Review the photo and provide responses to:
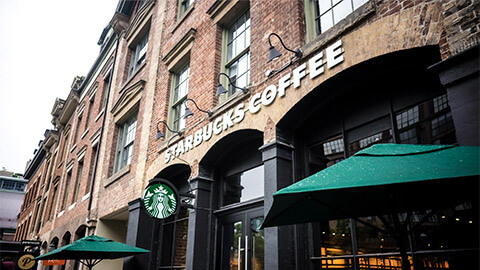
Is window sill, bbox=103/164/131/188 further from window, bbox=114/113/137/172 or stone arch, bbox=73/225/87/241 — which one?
stone arch, bbox=73/225/87/241

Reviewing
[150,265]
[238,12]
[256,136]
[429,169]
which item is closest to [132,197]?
[150,265]

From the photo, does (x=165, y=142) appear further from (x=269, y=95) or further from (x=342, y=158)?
(x=342, y=158)

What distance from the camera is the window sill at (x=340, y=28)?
4434 mm

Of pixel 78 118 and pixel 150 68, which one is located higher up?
pixel 78 118

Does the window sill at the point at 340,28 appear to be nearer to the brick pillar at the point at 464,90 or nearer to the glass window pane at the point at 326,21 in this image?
the glass window pane at the point at 326,21

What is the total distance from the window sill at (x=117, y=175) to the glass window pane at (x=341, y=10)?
688cm

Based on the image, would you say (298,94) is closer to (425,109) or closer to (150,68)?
(425,109)

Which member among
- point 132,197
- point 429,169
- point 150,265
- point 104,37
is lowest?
point 150,265

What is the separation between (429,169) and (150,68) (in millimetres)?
9371

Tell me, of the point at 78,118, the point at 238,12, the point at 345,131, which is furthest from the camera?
the point at 78,118

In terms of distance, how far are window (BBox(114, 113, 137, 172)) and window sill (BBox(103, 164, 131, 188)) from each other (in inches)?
20.0

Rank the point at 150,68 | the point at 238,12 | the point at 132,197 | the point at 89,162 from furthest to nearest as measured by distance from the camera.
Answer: the point at 89,162 → the point at 150,68 → the point at 132,197 → the point at 238,12

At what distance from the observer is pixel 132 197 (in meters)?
9.09

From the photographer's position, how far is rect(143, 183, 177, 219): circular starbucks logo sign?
20.0ft
